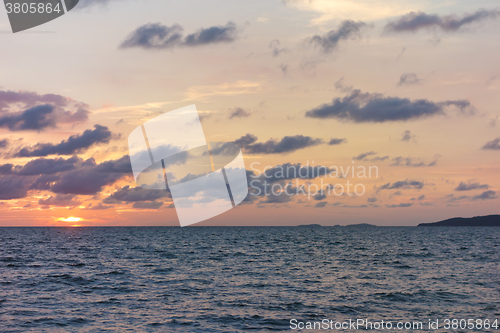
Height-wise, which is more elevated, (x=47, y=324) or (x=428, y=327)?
(x=47, y=324)

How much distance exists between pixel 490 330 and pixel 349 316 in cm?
858

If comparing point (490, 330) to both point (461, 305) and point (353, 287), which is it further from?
point (353, 287)

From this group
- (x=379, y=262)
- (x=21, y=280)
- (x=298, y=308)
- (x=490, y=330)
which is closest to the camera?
(x=490, y=330)

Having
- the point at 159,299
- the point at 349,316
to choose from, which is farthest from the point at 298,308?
the point at 159,299

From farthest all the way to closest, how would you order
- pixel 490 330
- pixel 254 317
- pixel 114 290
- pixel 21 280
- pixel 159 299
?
pixel 21 280
pixel 114 290
pixel 159 299
pixel 254 317
pixel 490 330

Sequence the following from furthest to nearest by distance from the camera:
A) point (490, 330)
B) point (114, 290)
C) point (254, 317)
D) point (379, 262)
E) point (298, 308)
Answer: point (379, 262) < point (114, 290) < point (298, 308) < point (254, 317) < point (490, 330)

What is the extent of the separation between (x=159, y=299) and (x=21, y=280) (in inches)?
741

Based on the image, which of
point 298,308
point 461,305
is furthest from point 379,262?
point 298,308

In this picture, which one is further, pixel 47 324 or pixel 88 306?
pixel 88 306

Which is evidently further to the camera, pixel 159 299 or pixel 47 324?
pixel 159 299

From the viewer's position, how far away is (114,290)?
36094mm

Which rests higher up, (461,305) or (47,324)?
(47,324)

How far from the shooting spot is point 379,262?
192 ft

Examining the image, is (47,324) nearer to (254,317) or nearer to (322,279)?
(254,317)
